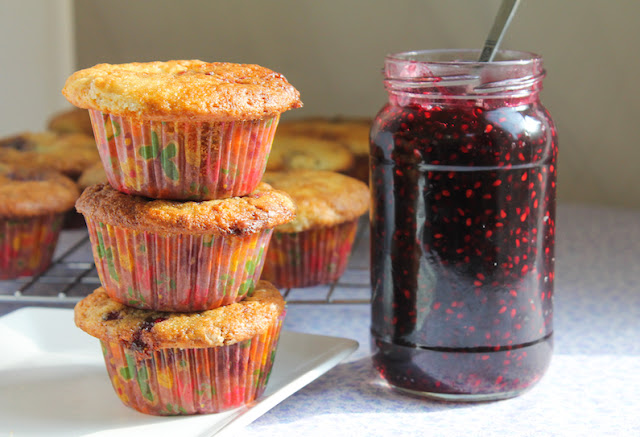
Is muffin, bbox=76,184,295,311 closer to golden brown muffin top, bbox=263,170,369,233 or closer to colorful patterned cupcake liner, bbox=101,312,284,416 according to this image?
colorful patterned cupcake liner, bbox=101,312,284,416

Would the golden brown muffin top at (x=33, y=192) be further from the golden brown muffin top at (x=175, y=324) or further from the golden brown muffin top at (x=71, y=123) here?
the golden brown muffin top at (x=175, y=324)

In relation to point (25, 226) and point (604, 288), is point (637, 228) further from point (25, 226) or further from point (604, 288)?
point (25, 226)

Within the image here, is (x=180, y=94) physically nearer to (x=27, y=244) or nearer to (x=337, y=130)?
(x=27, y=244)

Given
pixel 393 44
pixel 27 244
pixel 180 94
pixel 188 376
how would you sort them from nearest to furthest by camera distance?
pixel 180 94, pixel 188 376, pixel 27 244, pixel 393 44

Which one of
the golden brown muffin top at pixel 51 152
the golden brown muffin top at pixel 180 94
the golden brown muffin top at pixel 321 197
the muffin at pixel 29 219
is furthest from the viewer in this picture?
the golden brown muffin top at pixel 51 152

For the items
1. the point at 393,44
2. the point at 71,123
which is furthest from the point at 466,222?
the point at 71,123

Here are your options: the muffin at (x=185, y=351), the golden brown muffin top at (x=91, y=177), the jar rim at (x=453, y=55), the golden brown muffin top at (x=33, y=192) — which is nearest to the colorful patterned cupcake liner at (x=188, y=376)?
the muffin at (x=185, y=351)
